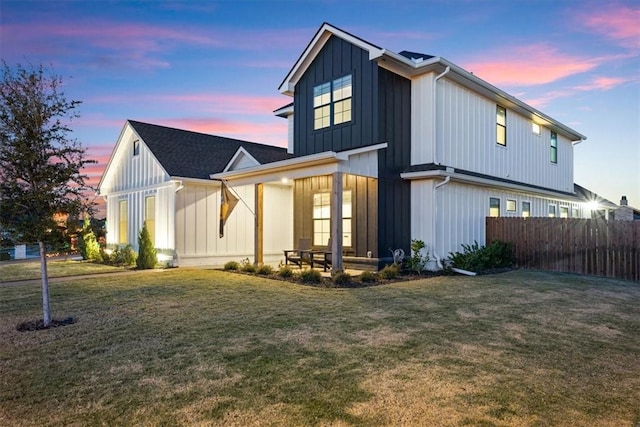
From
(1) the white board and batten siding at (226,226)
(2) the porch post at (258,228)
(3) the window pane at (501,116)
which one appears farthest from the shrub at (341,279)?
(3) the window pane at (501,116)

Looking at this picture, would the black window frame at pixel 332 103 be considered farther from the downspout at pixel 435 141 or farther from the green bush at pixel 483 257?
the green bush at pixel 483 257

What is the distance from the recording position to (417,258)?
1147 cm

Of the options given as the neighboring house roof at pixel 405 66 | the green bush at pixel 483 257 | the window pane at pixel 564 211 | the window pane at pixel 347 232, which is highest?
the neighboring house roof at pixel 405 66

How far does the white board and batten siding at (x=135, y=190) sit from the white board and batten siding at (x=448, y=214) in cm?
877

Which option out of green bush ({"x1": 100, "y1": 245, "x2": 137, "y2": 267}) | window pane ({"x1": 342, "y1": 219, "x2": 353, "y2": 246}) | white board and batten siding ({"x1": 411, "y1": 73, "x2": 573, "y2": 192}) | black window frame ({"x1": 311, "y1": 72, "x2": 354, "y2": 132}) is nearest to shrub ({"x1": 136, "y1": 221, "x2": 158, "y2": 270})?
green bush ({"x1": 100, "y1": 245, "x2": 137, "y2": 267})

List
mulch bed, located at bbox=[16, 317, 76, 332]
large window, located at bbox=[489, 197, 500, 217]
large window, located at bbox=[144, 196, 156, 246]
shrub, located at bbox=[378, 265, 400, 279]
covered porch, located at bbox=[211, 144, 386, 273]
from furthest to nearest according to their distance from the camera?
large window, located at bbox=[144, 196, 156, 246], large window, located at bbox=[489, 197, 500, 217], shrub, located at bbox=[378, 265, 400, 279], covered porch, located at bbox=[211, 144, 386, 273], mulch bed, located at bbox=[16, 317, 76, 332]

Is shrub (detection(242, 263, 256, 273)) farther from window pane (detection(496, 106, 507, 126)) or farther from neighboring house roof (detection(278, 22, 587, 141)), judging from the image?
window pane (detection(496, 106, 507, 126))

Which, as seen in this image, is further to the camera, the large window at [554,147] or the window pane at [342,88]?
the large window at [554,147]

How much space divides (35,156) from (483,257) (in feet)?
38.1

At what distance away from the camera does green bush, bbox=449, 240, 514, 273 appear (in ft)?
38.8

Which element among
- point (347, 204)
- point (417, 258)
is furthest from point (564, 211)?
point (347, 204)

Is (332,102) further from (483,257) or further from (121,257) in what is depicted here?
(121,257)

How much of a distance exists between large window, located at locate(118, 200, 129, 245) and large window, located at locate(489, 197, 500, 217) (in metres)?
15.4

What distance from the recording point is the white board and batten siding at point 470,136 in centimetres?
1223
